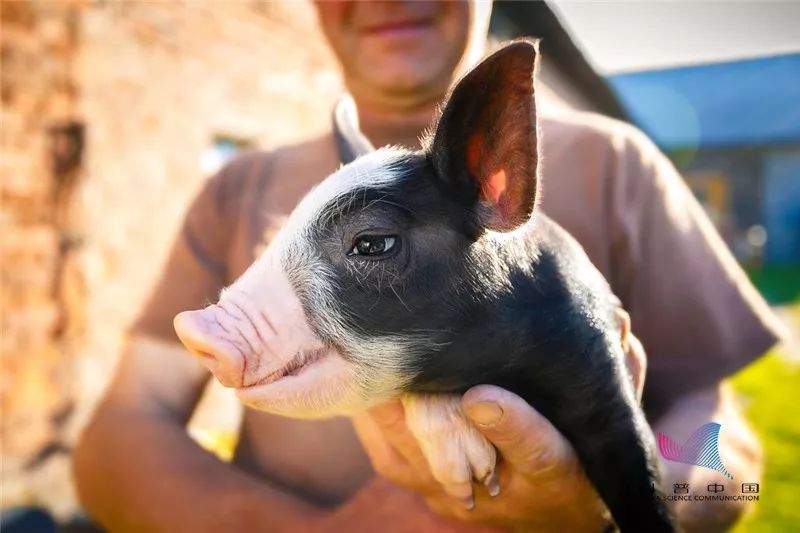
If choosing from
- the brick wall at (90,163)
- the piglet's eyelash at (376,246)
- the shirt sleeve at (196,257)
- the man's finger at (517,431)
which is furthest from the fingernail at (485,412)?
the brick wall at (90,163)

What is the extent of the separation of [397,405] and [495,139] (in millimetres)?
→ 205

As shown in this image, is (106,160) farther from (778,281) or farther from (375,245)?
(778,281)

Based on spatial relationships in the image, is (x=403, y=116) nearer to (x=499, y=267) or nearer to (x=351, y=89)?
(x=351, y=89)

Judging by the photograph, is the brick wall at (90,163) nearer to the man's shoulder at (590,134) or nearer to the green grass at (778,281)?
the man's shoulder at (590,134)

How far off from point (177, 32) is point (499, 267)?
0.76 meters

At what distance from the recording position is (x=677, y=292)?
1.90 feet

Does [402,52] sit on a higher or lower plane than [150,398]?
higher

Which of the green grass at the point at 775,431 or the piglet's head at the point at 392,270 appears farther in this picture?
the green grass at the point at 775,431

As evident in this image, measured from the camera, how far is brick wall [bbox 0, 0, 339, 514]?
994 mm

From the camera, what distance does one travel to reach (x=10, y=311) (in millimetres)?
1028

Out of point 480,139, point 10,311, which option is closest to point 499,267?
point 480,139

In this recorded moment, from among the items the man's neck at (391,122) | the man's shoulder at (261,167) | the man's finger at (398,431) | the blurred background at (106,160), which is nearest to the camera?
the man's finger at (398,431)

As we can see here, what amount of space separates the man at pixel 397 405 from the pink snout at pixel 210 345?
0.45ft

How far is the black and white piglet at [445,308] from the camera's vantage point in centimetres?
40
